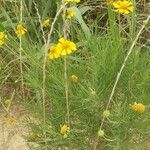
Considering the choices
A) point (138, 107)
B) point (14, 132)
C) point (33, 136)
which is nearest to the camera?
point (138, 107)

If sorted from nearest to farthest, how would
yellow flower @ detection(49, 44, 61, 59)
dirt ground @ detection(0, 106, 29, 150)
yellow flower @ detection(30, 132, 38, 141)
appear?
1. yellow flower @ detection(49, 44, 61, 59)
2. yellow flower @ detection(30, 132, 38, 141)
3. dirt ground @ detection(0, 106, 29, 150)

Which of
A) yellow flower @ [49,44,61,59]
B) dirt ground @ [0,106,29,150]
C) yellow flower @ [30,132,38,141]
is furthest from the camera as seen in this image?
dirt ground @ [0,106,29,150]


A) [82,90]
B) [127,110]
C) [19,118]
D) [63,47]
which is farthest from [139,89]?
[19,118]

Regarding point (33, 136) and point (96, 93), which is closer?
point (96, 93)

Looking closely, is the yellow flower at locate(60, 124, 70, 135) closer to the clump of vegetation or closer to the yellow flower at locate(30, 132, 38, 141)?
the clump of vegetation

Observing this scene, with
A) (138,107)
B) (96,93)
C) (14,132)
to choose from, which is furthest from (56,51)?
(14,132)

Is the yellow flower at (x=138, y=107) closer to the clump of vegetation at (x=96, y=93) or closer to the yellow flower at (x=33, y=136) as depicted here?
the clump of vegetation at (x=96, y=93)

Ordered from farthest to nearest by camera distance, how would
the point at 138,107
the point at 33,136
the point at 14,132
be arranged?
the point at 14,132 → the point at 33,136 → the point at 138,107

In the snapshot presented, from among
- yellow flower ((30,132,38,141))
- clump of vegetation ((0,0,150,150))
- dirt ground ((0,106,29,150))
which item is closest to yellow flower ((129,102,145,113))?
clump of vegetation ((0,0,150,150))

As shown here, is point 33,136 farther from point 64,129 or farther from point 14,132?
point 14,132

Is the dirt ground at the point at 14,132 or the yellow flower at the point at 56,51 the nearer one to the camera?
the yellow flower at the point at 56,51

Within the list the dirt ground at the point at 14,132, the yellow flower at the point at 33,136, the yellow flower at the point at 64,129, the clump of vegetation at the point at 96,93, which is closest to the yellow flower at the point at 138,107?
the clump of vegetation at the point at 96,93
